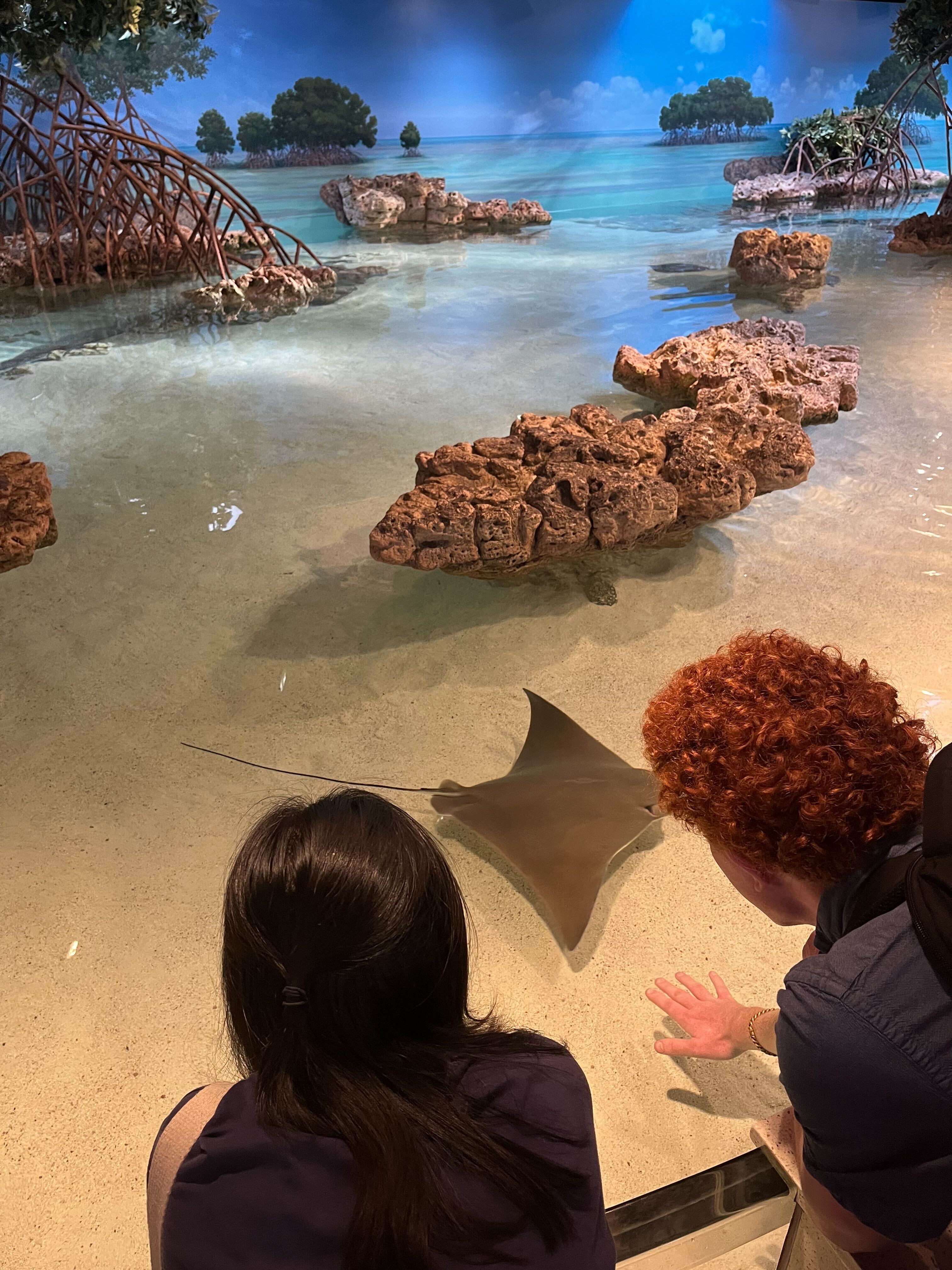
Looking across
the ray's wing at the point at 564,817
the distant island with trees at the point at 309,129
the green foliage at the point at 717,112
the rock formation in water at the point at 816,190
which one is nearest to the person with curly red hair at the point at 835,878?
the ray's wing at the point at 564,817

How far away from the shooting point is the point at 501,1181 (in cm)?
76

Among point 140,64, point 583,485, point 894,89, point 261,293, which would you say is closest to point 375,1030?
point 583,485

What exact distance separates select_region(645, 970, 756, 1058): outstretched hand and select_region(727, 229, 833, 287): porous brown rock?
708cm

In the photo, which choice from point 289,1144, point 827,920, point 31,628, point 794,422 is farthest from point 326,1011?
point 794,422

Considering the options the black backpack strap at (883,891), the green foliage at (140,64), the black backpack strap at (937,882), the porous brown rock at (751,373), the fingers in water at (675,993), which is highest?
the green foliage at (140,64)

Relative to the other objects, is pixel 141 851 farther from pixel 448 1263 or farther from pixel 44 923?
pixel 448 1263

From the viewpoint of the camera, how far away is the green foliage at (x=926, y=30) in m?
9.10

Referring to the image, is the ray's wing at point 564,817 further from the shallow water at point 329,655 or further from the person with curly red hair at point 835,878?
the person with curly red hair at point 835,878

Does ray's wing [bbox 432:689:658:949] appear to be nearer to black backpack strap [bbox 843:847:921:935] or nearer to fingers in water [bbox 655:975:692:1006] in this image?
fingers in water [bbox 655:975:692:1006]

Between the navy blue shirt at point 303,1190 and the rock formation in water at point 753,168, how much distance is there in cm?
1480

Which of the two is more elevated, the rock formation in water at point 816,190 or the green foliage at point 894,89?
the green foliage at point 894,89

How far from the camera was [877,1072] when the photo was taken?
0.83 m

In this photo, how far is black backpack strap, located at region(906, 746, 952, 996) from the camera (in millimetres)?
788

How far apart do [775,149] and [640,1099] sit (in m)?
16.1
